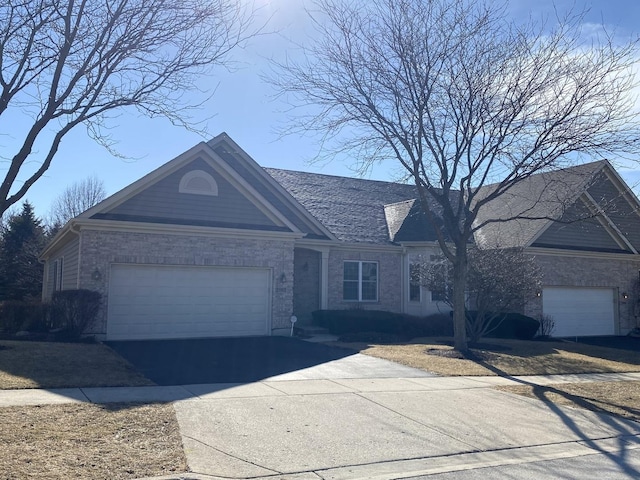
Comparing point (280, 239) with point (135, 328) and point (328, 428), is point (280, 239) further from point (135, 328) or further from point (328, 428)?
point (328, 428)

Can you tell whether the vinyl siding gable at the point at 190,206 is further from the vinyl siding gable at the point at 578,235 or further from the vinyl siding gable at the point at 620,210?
the vinyl siding gable at the point at 620,210

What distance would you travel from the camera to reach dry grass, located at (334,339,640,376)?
47.2 ft

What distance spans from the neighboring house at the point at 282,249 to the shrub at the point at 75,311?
18.7 inches

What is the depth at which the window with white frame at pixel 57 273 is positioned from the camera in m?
22.2

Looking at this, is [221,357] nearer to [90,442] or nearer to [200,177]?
[200,177]

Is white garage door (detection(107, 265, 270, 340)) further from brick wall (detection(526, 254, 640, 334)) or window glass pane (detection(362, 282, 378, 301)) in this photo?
brick wall (detection(526, 254, 640, 334))

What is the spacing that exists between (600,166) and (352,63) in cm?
1298

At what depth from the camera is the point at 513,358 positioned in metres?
16.2

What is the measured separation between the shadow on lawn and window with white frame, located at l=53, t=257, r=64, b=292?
51.2 ft

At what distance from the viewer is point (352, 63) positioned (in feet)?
52.7

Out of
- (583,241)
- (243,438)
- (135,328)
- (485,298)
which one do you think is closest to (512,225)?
(583,241)

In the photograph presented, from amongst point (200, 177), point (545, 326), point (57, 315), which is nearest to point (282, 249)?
point (200, 177)

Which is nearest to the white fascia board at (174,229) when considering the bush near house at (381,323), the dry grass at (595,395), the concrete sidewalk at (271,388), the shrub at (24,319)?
the shrub at (24,319)

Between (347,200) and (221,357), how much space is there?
13.4m
